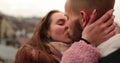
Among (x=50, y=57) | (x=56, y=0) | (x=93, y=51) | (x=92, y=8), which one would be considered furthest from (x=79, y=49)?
Result: (x=56, y=0)

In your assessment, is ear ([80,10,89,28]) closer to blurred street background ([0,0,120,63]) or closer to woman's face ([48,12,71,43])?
woman's face ([48,12,71,43])

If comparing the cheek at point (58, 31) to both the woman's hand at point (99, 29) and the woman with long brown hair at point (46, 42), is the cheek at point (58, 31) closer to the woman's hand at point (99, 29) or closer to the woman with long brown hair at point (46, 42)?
the woman with long brown hair at point (46, 42)

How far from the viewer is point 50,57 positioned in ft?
4.41

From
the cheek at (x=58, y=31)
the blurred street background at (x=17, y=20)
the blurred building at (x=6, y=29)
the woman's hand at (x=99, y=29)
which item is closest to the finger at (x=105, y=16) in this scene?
the woman's hand at (x=99, y=29)

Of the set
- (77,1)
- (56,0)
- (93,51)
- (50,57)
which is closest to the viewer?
(93,51)

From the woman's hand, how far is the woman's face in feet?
1.77

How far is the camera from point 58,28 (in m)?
1.43

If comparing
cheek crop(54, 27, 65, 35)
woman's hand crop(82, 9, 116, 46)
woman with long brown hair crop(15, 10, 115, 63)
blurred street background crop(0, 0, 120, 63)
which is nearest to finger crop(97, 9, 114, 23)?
woman's hand crop(82, 9, 116, 46)

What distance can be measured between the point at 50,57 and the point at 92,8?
0.55 m

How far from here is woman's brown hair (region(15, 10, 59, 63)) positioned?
52.4 inches

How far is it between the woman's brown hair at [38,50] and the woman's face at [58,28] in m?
0.03

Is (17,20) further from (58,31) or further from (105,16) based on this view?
(105,16)

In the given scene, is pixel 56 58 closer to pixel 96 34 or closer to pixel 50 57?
pixel 50 57

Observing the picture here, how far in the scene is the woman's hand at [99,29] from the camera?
834 millimetres
